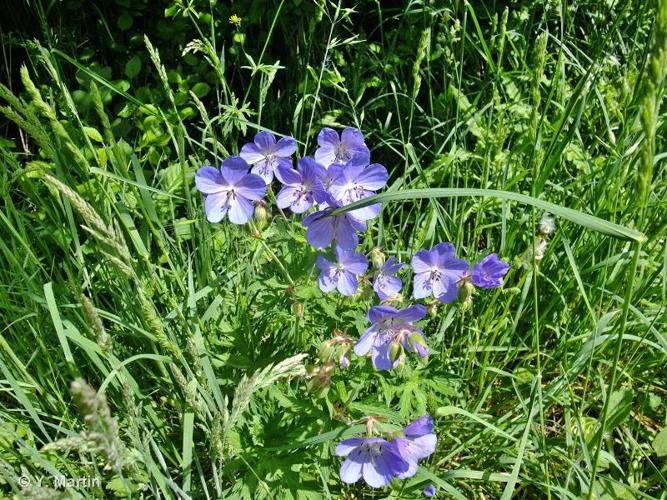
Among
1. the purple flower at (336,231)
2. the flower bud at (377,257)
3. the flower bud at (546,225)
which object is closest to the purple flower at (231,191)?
the purple flower at (336,231)

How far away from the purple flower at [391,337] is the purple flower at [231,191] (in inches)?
14.5

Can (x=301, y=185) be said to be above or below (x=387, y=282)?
above

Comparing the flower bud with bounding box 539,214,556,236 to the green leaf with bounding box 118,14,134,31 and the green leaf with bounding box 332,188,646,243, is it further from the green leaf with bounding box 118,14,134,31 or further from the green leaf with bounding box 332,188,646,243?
the green leaf with bounding box 118,14,134,31

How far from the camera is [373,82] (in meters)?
2.61

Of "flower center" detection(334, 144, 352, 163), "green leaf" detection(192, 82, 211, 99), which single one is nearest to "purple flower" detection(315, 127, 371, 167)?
"flower center" detection(334, 144, 352, 163)

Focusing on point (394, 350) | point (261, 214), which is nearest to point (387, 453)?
point (394, 350)

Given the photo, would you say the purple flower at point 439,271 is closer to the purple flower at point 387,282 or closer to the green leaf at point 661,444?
the purple flower at point 387,282

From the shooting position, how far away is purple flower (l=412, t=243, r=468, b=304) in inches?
61.0

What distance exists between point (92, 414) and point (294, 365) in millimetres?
392

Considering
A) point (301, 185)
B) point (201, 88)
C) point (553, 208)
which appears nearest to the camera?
point (553, 208)

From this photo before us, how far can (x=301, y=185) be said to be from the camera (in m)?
1.45

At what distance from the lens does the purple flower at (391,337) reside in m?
1.37

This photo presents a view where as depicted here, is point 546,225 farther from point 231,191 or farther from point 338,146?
point 231,191

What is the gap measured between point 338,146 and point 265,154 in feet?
0.58
